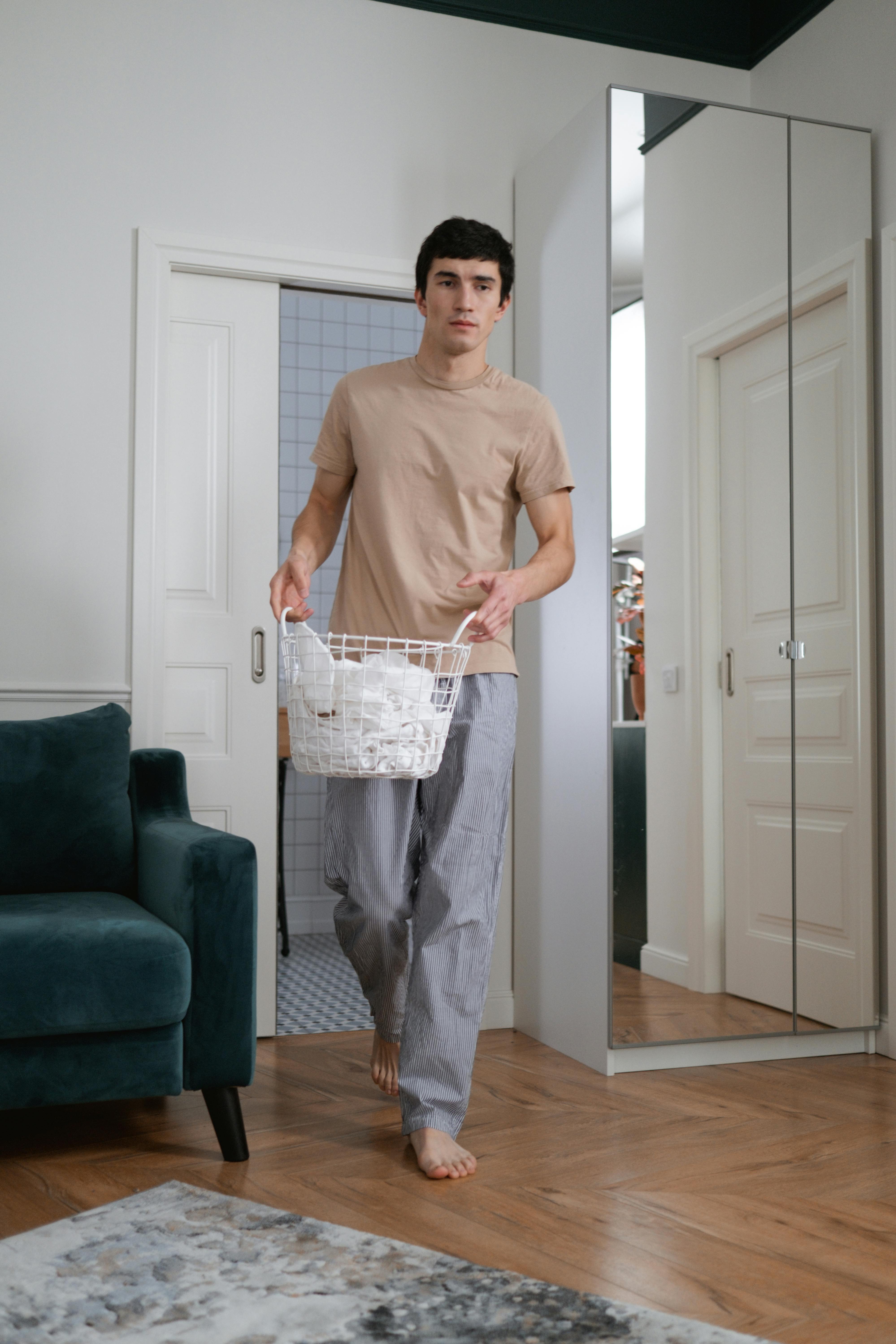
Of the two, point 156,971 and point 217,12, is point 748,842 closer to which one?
point 156,971

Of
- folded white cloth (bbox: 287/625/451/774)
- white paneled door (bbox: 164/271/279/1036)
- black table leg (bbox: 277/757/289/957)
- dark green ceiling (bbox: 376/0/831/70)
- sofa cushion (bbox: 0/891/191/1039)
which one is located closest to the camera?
folded white cloth (bbox: 287/625/451/774)

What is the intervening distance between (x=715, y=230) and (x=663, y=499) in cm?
66

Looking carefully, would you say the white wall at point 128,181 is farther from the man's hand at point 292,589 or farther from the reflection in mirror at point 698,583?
the man's hand at point 292,589

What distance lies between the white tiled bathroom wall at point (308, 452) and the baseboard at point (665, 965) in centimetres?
242

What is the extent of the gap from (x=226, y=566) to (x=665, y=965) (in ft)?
4.77

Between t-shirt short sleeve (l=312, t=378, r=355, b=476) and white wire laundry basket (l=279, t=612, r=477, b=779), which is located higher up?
t-shirt short sleeve (l=312, t=378, r=355, b=476)

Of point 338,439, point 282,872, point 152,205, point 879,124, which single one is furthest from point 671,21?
point 282,872

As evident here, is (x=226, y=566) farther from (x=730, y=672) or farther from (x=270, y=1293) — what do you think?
(x=270, y=1293)

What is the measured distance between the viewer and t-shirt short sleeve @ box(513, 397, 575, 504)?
6.97 ft

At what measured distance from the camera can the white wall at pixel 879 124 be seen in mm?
2885

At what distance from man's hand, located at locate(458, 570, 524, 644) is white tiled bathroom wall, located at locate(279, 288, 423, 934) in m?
3.06

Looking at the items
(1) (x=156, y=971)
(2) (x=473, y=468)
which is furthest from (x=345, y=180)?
(1) (x=156, y=971)

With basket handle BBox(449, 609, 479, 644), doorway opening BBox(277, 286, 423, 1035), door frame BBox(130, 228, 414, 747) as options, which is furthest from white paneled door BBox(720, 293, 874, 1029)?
doorway opening BBox(277, 286, 423, 1035)

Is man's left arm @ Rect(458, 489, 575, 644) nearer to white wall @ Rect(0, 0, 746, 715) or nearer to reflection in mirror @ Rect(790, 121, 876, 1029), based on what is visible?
reflection in mirror @ Rect(790, 121, 876, 1029)
